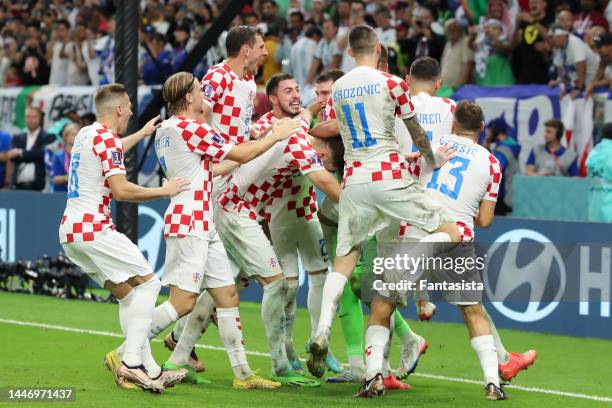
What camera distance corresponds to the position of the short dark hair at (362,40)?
9.11 m

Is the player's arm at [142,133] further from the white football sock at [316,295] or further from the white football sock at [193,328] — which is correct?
the white football sock at [316,295]

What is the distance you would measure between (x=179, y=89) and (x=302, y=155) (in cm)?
102

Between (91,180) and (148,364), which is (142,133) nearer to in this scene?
(91,180)

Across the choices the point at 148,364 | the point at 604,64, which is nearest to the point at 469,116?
the point at 148,364

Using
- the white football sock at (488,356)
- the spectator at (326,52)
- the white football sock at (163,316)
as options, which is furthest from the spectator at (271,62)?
the white football sock at (488,356)

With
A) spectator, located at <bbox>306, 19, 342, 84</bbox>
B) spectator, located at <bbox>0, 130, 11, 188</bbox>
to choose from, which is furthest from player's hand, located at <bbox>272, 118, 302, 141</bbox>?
spectator, located at <bbox>0, 130, 11, 188</bbox>

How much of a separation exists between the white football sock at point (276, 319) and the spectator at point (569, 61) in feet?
24.6

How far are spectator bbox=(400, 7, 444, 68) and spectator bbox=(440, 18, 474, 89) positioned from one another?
211 millimetres

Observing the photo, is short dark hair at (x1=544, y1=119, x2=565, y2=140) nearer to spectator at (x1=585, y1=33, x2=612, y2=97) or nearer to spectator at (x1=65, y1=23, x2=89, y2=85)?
spectator at (x1=585, y1=33, x2=612, y2=97)

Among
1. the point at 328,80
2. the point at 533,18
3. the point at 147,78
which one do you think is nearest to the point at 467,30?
the point at 533,18

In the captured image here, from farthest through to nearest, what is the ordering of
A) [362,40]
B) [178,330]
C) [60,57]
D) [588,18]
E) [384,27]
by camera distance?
[60,57] → [384,27] → [588,18] → [178,330] → [362,40]

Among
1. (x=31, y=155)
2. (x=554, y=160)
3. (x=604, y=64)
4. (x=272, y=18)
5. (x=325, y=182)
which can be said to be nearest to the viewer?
(x=325, y=182)

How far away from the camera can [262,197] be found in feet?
32.3

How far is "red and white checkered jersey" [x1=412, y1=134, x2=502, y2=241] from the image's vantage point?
920cm
